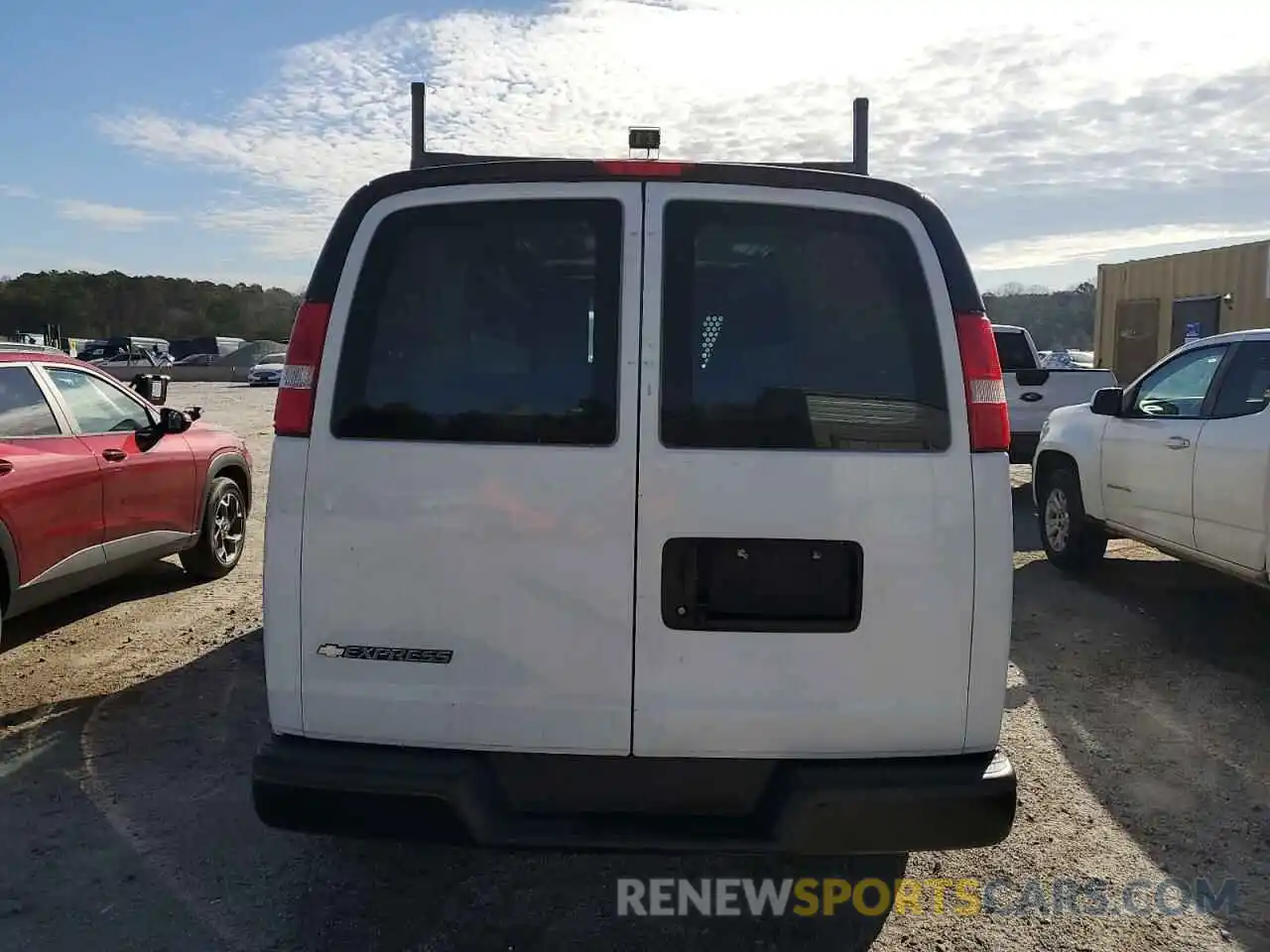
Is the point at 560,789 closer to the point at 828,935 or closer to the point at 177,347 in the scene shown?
the point at 828,935

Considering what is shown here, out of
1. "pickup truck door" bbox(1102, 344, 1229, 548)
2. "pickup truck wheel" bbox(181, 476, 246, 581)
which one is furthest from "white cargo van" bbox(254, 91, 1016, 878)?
"pickup truck wheel" bbox(181, 476, 246, 581)

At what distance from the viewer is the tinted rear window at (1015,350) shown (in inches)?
483

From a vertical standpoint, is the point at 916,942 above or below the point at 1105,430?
below

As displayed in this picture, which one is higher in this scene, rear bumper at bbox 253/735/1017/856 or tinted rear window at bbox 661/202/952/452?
tinted rear window at bbox 661/202/952/452

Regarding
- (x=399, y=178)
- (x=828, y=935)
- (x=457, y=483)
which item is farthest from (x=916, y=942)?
(x=399, y=178)

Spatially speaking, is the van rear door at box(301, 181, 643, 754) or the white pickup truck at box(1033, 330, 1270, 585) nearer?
the van rear door at box(301, 181, 643, 754)

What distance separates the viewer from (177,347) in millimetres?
62781

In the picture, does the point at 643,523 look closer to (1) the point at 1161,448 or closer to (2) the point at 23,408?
(2) the point at 23,408

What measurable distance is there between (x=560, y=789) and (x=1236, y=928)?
7.15 ft

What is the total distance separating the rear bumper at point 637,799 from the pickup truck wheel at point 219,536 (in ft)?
16.3

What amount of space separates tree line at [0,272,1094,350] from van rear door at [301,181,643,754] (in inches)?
2680

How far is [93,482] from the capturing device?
5.67 metres

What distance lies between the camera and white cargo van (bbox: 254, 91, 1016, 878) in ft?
7.95

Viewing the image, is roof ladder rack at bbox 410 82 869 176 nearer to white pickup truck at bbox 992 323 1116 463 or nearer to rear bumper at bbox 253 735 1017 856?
rear bumper at bbox 253 735 1017 856
